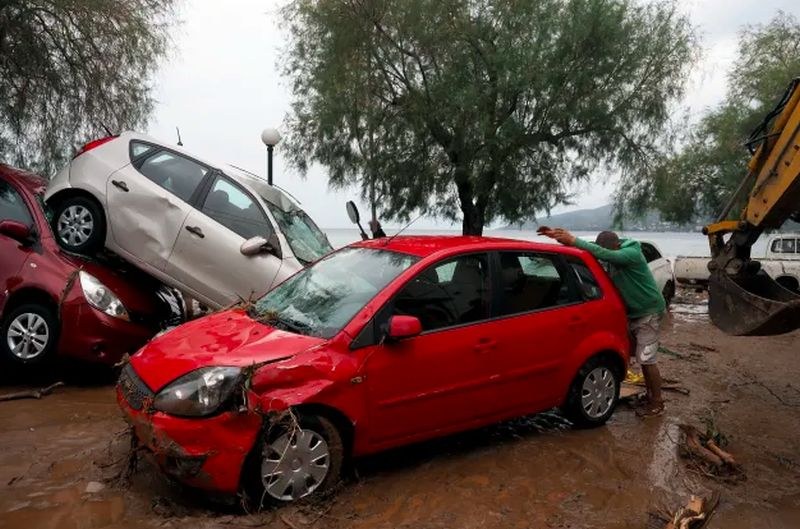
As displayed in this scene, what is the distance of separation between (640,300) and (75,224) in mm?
5664

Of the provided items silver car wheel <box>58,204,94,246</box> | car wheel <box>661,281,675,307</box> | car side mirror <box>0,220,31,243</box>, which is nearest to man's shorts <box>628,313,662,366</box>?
silver car wheel <box>58,204,94,246</box>

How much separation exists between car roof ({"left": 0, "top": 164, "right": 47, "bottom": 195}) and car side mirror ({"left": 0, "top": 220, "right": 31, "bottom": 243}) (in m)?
0.76

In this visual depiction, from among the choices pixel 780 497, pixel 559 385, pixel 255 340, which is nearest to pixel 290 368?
pixel 255 340

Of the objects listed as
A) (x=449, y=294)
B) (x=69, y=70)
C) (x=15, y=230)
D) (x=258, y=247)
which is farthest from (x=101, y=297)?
(x=69, y=70)

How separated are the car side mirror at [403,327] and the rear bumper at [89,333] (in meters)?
3.30

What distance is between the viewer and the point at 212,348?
12.9 feet

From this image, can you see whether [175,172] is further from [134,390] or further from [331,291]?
[134,390]

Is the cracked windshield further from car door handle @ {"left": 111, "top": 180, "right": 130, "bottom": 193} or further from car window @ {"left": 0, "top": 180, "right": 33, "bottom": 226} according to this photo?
car window @ {"left": 0, "top": 180, "right": 33, "bottom": 226}

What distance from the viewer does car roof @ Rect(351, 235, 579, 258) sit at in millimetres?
4762

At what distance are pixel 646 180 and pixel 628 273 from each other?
1349 centimetres

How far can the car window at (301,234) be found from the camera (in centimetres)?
739

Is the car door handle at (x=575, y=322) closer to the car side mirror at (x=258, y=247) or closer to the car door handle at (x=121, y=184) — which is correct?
the car side mirror at (x=258, y=247)

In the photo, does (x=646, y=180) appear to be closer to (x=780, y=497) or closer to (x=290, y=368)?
(x=780, y=497)

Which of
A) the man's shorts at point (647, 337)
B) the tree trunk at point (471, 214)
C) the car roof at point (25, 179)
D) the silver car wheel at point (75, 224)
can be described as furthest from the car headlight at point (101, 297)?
the tree trunk at point (471, 214)
